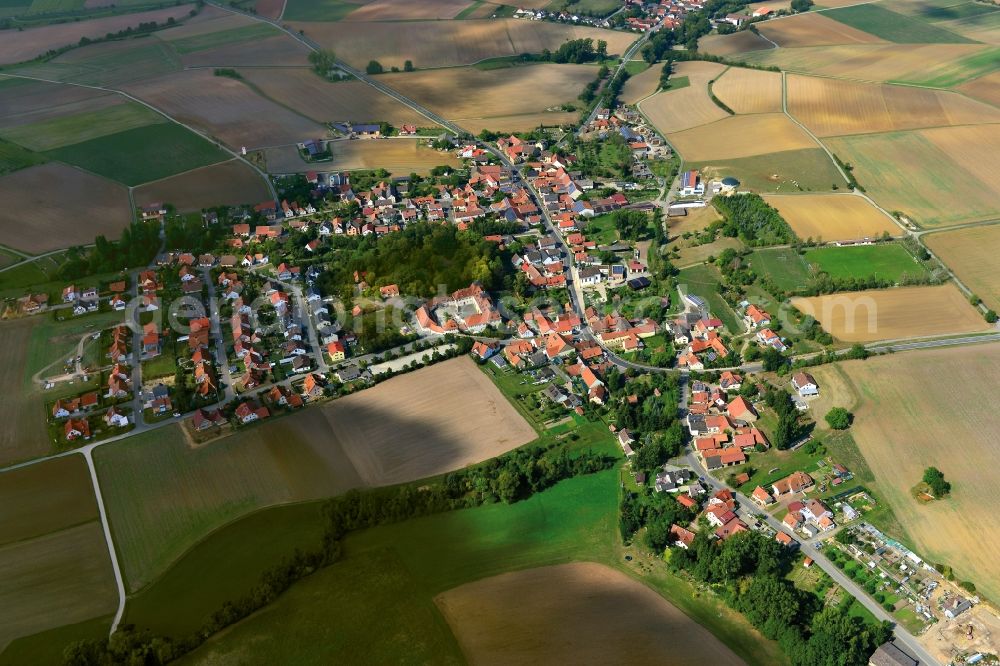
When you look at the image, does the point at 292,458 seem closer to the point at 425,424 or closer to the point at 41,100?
the point at 425,424

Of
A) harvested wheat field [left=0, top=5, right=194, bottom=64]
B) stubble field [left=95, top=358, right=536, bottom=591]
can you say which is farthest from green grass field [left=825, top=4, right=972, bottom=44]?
harvested wheat field [left=0, top=5, right=194, bottom=64]

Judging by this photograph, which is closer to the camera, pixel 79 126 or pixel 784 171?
pixel 784 171

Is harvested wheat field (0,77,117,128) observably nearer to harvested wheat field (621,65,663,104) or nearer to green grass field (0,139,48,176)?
green grass field (0,139,48,176)

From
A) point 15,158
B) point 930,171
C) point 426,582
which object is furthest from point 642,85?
point 426,582

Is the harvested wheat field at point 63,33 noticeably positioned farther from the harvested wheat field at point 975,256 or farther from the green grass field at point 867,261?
the harvested wheat field at point 975,256

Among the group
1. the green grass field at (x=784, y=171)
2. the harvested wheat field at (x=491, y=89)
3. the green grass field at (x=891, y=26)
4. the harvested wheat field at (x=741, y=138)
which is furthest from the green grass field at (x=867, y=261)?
the green grass field at (x=891, y=26)

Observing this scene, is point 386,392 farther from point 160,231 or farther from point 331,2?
point 331,2
